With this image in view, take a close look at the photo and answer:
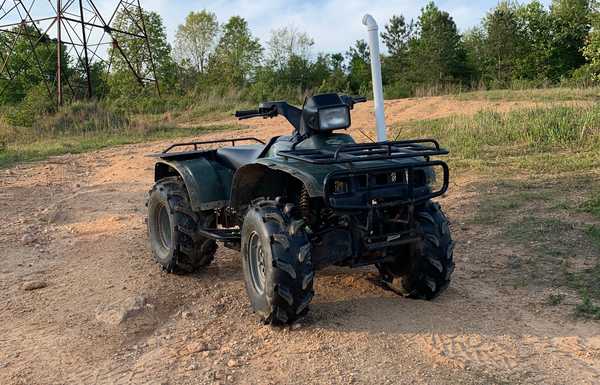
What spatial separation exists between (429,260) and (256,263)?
3.99 ft

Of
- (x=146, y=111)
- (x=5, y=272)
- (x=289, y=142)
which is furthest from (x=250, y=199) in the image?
(x=146, y=111)

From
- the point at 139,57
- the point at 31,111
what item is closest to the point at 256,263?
the point at 31,111

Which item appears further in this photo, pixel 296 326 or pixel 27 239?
pixel 27 239

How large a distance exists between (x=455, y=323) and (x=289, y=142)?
1692 mm

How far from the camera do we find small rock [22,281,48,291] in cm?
510

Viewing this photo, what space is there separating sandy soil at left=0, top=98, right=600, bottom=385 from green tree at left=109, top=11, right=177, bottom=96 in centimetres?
3088

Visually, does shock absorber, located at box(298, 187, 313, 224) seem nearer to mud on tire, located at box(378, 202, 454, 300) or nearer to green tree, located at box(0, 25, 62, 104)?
mud on tire, located at box(378, 202, 454, 300)

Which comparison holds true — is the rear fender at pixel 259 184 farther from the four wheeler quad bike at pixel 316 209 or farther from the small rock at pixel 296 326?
the small rock at pixel 296 326

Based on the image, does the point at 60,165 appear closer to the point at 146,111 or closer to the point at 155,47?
the point at 146,111

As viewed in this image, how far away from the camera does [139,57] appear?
37062 mm

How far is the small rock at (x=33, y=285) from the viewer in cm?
510

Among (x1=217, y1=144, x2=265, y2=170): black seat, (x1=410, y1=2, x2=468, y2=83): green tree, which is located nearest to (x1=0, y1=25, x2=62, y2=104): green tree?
(x1=410, y1=2, x2=468, y2=83): green tree

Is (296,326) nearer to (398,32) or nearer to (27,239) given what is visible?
(27,239)

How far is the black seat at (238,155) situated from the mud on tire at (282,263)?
77 centimetres
